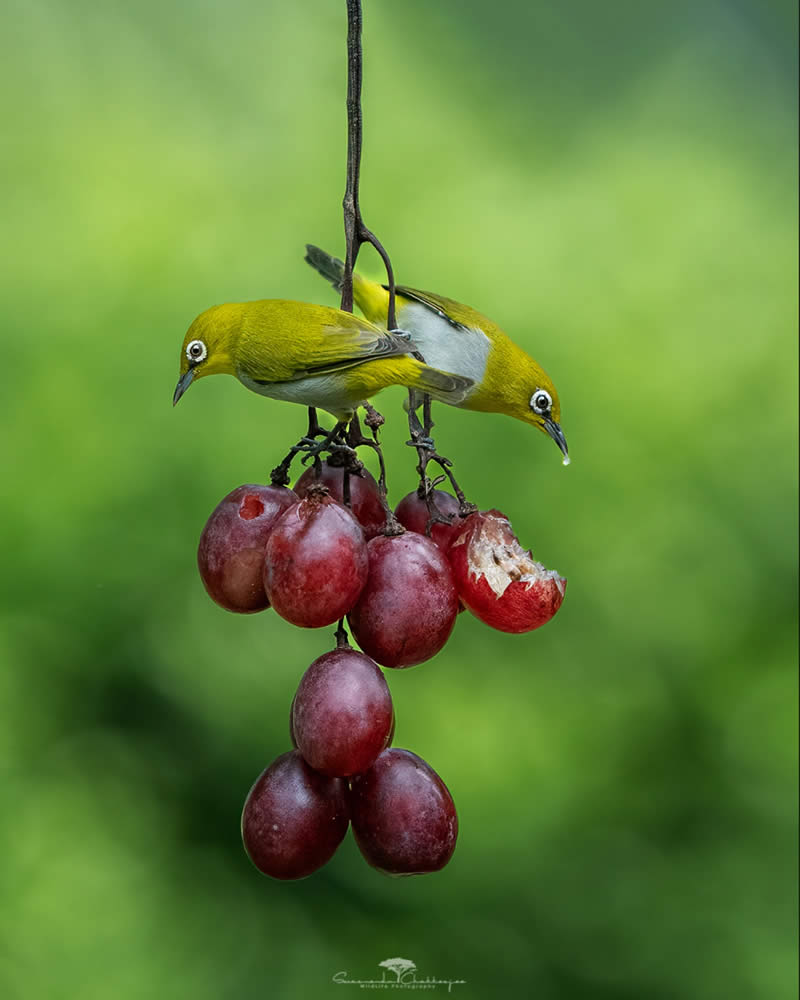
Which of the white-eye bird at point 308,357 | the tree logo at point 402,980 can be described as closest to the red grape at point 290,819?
the white-eye bird at point 308,357

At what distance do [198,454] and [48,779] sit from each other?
680 mm

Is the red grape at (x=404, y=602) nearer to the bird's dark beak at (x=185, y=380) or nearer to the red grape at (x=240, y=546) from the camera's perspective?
the red grape at (x=240, y=546)

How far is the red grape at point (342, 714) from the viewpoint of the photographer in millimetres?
952

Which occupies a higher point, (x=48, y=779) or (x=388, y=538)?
(x=48, y=779)

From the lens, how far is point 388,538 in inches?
40.4

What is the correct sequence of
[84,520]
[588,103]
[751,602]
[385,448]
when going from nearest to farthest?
[84,520] < [385,448] < [751,602] < [588,103]

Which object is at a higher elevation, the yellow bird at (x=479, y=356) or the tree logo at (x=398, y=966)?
the yellow bird at (x=479, y=356)

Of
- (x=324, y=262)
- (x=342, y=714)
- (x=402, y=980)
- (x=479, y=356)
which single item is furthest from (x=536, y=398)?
(x=402, y=980)

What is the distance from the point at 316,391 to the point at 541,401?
0.40 metres

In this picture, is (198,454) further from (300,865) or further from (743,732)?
(743,732)

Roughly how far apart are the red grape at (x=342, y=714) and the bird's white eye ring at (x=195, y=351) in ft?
1.56

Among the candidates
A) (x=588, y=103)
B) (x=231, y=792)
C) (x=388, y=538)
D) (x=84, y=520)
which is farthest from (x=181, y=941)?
(x=588, y=103)

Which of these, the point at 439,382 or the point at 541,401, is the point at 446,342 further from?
the point at 439,382

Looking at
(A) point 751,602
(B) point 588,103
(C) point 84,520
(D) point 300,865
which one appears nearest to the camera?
(D) point 300,865
